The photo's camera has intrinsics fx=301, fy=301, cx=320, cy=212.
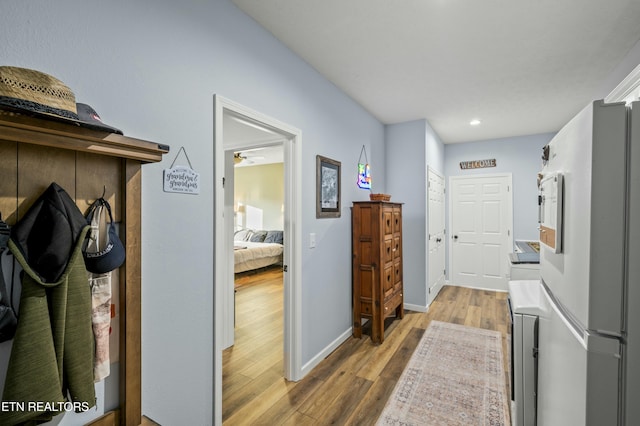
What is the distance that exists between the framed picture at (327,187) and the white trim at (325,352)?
1252mm

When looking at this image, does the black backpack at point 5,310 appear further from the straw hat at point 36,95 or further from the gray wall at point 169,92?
the gray wall at point 169,92

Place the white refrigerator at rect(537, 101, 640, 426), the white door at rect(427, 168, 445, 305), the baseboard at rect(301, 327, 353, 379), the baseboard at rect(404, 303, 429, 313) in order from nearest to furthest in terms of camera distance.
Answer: the white refrigerator at rect(537, 101, 640, 426) → the baseboard at rect(301, 327, 353, 379) → the baseboard at rect(404, 303, 429, 313) → the white door at rect(427, 168, 445, 305)

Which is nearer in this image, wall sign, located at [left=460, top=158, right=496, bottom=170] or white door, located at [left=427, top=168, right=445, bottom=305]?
white door, located at [left=427, top=168, right=445, bottom=305]

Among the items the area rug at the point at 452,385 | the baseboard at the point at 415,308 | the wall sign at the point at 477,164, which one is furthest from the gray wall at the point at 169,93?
the wall sign at the point at 477,164

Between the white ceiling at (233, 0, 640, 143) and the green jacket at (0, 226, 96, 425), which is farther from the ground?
the white ceiling at (233, 0, 640, 143)

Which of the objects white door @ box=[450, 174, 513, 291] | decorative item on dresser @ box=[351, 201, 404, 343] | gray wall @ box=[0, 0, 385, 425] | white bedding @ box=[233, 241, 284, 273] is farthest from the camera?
white bedding @ box=[233, 241, 284, 273]

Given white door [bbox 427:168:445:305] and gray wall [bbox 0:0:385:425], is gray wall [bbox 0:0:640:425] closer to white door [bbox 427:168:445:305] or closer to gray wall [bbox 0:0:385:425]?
gray wall [bbox 0:0:385:425]

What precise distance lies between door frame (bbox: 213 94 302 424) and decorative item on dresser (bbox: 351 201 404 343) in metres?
1.00

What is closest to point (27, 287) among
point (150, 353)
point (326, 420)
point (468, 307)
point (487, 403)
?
point (150, 353)

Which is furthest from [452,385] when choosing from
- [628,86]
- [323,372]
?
[628,86]

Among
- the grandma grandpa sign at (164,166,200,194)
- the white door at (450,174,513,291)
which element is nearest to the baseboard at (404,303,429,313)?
the white door at (450,174,513,291)

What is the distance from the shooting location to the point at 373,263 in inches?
125

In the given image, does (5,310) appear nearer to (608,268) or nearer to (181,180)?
(181,180)

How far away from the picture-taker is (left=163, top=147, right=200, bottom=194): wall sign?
58.2 inches
